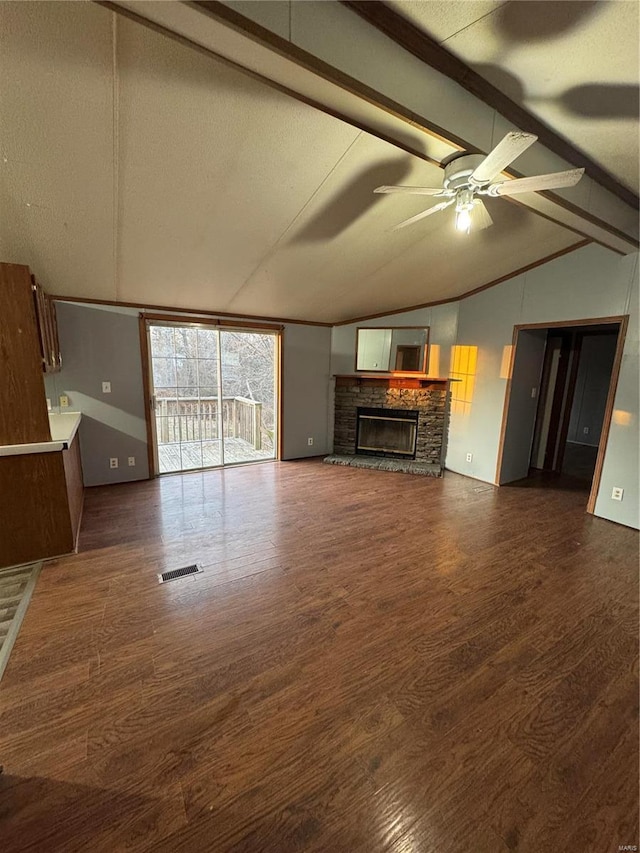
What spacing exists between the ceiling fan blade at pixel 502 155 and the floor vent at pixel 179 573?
2.89 m

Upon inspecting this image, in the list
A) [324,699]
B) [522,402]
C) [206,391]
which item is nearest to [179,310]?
[206,391]

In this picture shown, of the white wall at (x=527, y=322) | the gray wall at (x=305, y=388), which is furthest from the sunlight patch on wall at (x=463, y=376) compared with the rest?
the gray wall at (x=305, y=388)

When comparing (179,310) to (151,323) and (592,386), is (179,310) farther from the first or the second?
(592,386)

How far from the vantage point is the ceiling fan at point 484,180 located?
1.43 metres

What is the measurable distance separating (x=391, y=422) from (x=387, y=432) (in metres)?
0.18

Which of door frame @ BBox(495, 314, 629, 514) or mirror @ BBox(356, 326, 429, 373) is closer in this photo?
door frame @ BBox(495, 314, 629, 514)

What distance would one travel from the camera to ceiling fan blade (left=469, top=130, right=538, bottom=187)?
129 cm

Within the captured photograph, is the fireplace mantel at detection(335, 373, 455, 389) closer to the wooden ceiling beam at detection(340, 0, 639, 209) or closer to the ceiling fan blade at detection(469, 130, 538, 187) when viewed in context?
the wooden ceiling beam at detection(340, 0, 639, 209)

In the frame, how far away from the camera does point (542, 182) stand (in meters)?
1.63

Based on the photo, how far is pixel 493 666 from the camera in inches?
66.7

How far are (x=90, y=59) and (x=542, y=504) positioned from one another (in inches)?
191

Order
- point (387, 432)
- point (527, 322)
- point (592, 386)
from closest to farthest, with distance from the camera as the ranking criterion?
point (527, 322) → point (387, 432) → point (592, 386)

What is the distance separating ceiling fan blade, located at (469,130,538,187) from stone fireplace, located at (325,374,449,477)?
325 centimetres

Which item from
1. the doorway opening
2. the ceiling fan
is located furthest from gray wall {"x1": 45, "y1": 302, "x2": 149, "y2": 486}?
the ceiling fan
